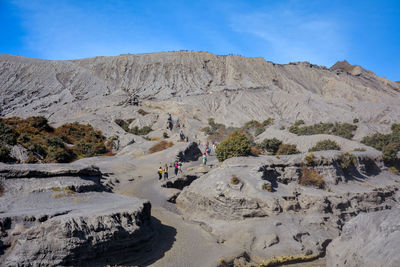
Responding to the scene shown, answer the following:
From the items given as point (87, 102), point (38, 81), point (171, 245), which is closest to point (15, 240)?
point (171, 245)

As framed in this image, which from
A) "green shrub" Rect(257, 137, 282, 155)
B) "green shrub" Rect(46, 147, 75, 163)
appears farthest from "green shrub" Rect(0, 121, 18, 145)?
"green shrub" Rect(257, 137, 282, 155)

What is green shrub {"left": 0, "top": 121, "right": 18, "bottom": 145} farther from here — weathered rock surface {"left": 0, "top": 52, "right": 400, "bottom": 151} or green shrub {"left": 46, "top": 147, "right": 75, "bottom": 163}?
weathered rock surface {"left": 0, "top": 52, "right": 400, "bottom": 151}

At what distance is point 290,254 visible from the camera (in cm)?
1211

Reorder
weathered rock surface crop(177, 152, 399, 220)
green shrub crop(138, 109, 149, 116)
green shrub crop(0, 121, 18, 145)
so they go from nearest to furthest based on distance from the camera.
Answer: weathered rock surface crop(177, 152, 399, 220), green shrub crop(0, 121, 18, 145), green shrub crop(138, 109, 149, 116)

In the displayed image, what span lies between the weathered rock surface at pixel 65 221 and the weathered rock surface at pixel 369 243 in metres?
7.32

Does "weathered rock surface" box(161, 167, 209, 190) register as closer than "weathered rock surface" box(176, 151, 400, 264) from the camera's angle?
No

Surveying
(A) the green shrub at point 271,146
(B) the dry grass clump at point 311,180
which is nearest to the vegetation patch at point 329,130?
(A) the green shrub at point 271,146

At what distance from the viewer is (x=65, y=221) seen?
28.0 ft

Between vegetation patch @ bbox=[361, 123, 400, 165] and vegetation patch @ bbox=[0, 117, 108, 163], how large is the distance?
1188 inches

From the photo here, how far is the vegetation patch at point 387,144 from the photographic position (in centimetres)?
2532

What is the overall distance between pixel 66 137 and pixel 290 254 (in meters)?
31.9

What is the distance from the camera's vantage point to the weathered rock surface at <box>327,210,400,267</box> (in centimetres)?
823

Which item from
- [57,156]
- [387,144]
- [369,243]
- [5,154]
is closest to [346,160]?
[369,243]

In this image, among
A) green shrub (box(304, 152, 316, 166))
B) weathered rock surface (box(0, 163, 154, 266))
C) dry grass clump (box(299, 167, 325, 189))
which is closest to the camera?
weathered rock surface (box(0, 163, 154, 266))
